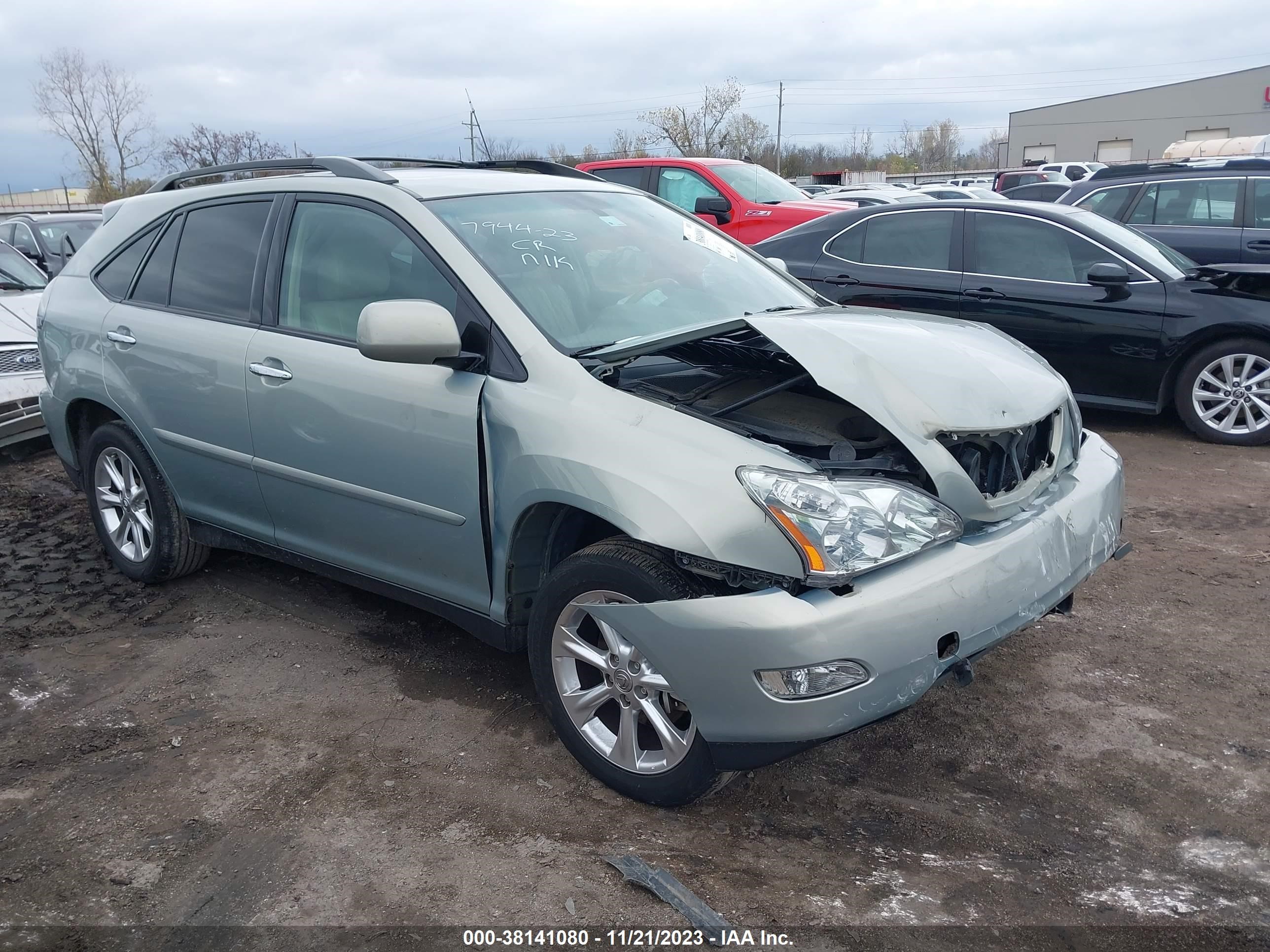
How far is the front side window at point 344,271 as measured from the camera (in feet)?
11.3

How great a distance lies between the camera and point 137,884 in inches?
104

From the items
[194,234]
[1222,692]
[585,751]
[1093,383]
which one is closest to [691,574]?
[585,751]

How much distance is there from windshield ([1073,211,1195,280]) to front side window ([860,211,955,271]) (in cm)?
88

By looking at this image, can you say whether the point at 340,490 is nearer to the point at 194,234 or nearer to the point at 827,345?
the point at 194,234

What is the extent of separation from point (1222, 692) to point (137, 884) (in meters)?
3.38

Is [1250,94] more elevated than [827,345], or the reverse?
[1250,94]

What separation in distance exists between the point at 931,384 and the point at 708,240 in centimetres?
152

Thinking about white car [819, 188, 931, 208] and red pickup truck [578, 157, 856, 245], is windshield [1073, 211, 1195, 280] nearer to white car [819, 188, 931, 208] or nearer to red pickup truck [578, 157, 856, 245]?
red pickup truck [578, 157, 856, 245]

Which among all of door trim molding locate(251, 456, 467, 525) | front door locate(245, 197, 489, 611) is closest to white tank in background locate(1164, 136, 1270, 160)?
front door locate(245, 197, 489, 611)

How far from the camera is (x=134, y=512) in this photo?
4.70 m

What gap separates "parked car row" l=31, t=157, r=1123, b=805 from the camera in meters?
2.59

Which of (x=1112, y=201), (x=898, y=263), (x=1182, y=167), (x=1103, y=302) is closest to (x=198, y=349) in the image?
(x=898, y=263)

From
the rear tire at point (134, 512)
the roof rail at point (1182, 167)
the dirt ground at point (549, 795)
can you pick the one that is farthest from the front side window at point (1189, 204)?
the rear tire at point (134, 512)

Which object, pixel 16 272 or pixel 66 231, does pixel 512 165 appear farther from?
pixel 66 231
